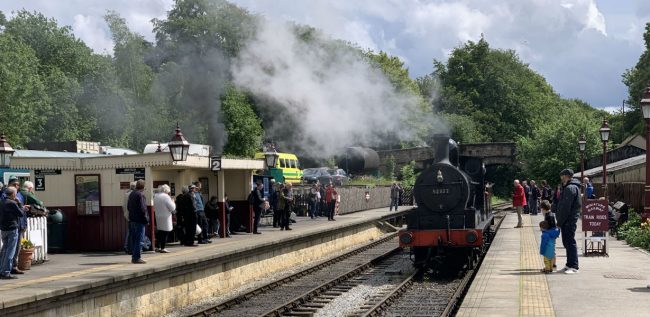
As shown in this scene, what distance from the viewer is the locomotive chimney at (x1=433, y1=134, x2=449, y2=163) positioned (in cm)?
1958

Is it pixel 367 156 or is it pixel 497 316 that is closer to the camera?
pixel 497 316

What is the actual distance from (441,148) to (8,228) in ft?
31.6

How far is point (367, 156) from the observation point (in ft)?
199

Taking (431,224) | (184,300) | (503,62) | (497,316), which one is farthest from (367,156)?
(497,316)

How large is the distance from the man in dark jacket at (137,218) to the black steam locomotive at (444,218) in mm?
5682

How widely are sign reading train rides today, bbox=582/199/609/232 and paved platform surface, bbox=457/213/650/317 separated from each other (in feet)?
2.20

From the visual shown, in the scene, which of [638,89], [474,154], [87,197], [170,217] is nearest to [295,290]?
[170,217]

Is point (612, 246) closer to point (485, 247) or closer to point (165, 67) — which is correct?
point (485, 247)

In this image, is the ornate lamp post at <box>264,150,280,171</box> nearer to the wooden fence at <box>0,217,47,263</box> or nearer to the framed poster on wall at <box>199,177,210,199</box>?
the framed poster on wall at <box>199,177,210,199</box>

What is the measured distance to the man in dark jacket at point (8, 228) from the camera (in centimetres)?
1398

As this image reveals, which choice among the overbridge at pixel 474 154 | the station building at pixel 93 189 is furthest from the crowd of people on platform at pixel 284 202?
the overbridge at pixel 474 154

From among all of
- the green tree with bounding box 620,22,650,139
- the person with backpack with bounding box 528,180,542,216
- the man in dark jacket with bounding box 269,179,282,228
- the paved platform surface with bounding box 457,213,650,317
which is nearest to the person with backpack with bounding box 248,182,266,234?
the man in dark jacket with bounding box 269,179,282,228

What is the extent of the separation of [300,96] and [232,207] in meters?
23.7

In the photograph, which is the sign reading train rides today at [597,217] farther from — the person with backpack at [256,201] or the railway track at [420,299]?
the person with backpack at [256,201]
